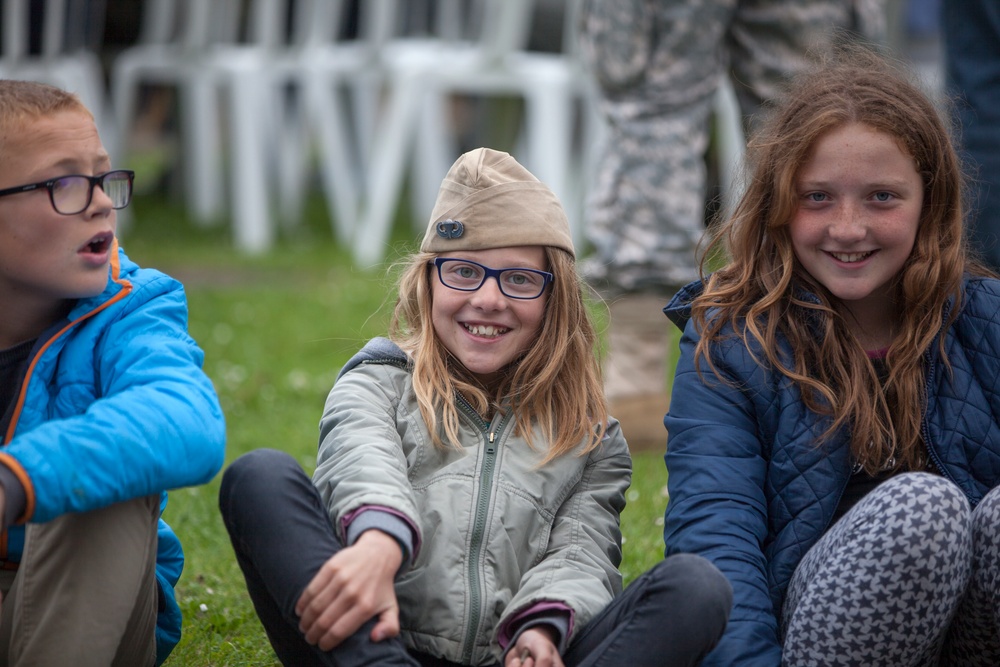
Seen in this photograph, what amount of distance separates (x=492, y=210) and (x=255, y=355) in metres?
3.09

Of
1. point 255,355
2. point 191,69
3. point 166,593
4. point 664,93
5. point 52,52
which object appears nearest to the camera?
point 166,593

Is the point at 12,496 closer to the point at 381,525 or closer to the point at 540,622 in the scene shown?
the point at 381,525

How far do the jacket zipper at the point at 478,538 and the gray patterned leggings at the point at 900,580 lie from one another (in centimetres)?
49

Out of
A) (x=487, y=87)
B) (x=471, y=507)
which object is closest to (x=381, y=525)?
(x=471, y=507)

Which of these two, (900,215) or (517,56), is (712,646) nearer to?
(900,215)

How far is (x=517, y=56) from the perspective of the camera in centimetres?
645

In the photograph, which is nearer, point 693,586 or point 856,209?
point 693,586

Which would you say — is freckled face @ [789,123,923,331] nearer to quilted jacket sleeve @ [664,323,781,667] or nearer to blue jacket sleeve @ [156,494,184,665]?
quilted jacket sleeve @ [664,323,781,667]

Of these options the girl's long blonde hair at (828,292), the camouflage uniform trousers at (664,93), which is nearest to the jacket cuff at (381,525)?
the girl's long blonde hair at (828,292)

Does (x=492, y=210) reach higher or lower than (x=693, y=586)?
higher

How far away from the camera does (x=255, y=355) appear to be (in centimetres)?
522

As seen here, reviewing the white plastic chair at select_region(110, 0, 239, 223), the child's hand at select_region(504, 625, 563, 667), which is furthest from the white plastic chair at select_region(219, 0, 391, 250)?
the child's hand at select_region(504, 625, 563, 667)

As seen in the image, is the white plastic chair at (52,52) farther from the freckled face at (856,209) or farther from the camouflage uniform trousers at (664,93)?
the freckled face at (856,209)

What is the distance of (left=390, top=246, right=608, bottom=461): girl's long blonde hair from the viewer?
227cm
